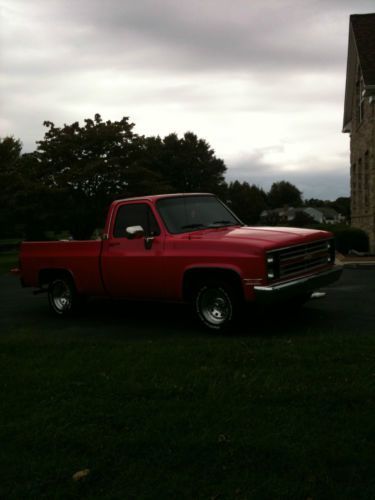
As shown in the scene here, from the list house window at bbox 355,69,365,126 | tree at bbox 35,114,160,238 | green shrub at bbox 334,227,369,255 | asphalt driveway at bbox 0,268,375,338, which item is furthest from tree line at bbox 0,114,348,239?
asphalt driveway at bbox 0,268,375,338

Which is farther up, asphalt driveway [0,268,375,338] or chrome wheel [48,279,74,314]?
chrome wheel [48,279,74,314]

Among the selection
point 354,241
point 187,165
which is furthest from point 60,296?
point 187,165

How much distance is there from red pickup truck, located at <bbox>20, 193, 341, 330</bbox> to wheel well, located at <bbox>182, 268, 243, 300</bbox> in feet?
0.05

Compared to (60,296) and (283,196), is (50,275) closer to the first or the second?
(60,296)

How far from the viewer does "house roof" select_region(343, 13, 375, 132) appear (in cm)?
1909

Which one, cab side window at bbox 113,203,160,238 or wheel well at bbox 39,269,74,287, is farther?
wheel well at bbox 39,269,74,287

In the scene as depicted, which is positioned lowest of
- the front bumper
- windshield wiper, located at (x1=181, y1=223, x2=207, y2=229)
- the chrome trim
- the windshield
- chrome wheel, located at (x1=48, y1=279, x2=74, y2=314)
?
chrome wheel, located at (x1=48, y1=279, x2=74, y2=314)

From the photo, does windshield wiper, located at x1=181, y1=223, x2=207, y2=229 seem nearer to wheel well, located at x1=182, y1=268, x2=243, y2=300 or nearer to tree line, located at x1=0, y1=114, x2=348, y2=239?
wheel well, located at x1=182, y1=268, x2=243, y2=300

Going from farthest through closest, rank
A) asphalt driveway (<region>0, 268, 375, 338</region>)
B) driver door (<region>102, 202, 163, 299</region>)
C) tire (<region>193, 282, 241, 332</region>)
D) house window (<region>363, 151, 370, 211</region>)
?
house window (<region>363, 151, 370, 211</region>) < driver door (<region>102, 202, 163, 299</region>) < asphalt driveway (<region>0, 268, 375, 338</region>) < tire (<region>193, 282, 241, 332</region>)

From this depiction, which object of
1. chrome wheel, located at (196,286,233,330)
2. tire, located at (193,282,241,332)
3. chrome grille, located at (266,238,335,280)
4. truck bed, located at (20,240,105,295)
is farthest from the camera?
truck bed, located at (20,240,105,295)

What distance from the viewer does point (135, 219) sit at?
337 inches

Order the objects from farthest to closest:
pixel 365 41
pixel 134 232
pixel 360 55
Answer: pixel 365 41, pixel 360 55, pixel 134 232

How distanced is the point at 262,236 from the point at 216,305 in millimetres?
1151

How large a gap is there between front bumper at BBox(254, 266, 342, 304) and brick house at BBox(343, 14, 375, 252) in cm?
1287
